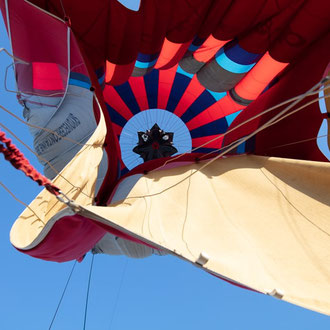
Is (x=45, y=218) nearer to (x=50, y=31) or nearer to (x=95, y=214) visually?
(x=95, y=214)

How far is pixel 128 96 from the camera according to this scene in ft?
20.0

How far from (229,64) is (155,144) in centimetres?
186

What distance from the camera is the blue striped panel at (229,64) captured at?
14.7ft

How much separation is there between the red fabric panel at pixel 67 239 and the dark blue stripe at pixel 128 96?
3.49m

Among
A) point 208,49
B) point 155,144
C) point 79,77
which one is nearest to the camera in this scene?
point 79,77

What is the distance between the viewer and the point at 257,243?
8.17 feet

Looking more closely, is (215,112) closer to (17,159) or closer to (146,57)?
(146,57)

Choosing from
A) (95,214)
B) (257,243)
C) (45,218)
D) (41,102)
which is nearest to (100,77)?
(41,102)

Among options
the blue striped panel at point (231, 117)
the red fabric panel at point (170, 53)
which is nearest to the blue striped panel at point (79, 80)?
the red fabric panel at point (170, 53)

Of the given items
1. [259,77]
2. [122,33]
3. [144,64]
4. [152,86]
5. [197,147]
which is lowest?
[197,147]

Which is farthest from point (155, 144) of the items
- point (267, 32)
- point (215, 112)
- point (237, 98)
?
point (267, 32)

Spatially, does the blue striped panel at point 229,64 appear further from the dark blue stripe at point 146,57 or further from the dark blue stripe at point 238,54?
the dark blue stripe at point 146,57

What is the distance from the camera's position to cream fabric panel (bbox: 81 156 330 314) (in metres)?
2.18

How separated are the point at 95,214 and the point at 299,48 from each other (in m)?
3.02
